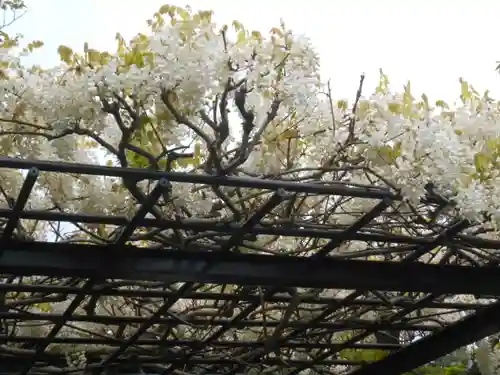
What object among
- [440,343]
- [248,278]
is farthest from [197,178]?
[440,343]

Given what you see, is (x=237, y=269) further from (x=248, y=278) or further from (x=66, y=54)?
(x=66, y=54)

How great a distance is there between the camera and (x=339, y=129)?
8.79 ft

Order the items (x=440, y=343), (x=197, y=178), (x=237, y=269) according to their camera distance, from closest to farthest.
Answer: (x=197, y=178) → (x=237, y=269) → (x=440, y=343)

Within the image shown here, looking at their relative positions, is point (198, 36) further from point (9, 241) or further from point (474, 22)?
point (474, 22)

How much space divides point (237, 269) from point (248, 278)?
5cm

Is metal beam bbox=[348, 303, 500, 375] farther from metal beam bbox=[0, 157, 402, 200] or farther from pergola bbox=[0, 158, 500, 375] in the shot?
metal beam bbox=[0, 157, 402, 200]

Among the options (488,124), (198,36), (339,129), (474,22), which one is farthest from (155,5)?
(474,22)

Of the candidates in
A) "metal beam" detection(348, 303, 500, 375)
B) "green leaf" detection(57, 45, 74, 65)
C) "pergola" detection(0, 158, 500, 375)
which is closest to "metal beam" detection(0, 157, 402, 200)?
"pergola" detection(0, 158, 500, 375)

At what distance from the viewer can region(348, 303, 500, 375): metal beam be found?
354 cm

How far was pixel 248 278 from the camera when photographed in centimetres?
274

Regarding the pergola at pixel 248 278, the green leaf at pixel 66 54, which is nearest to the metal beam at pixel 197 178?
the pergola at pixel 248 278

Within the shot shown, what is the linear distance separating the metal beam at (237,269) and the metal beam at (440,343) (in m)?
0.62

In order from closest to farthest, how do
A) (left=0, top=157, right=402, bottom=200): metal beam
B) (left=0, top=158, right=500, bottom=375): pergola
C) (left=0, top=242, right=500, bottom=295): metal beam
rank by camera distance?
(left=0, top=157, right=402, bottom=200): metal beam
(left=0, top=158, right=500, bottom=375): pergola
(left=0, top=242, right=500, bottom=295): metal beam

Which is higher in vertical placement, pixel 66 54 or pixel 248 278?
pixel 66 54
